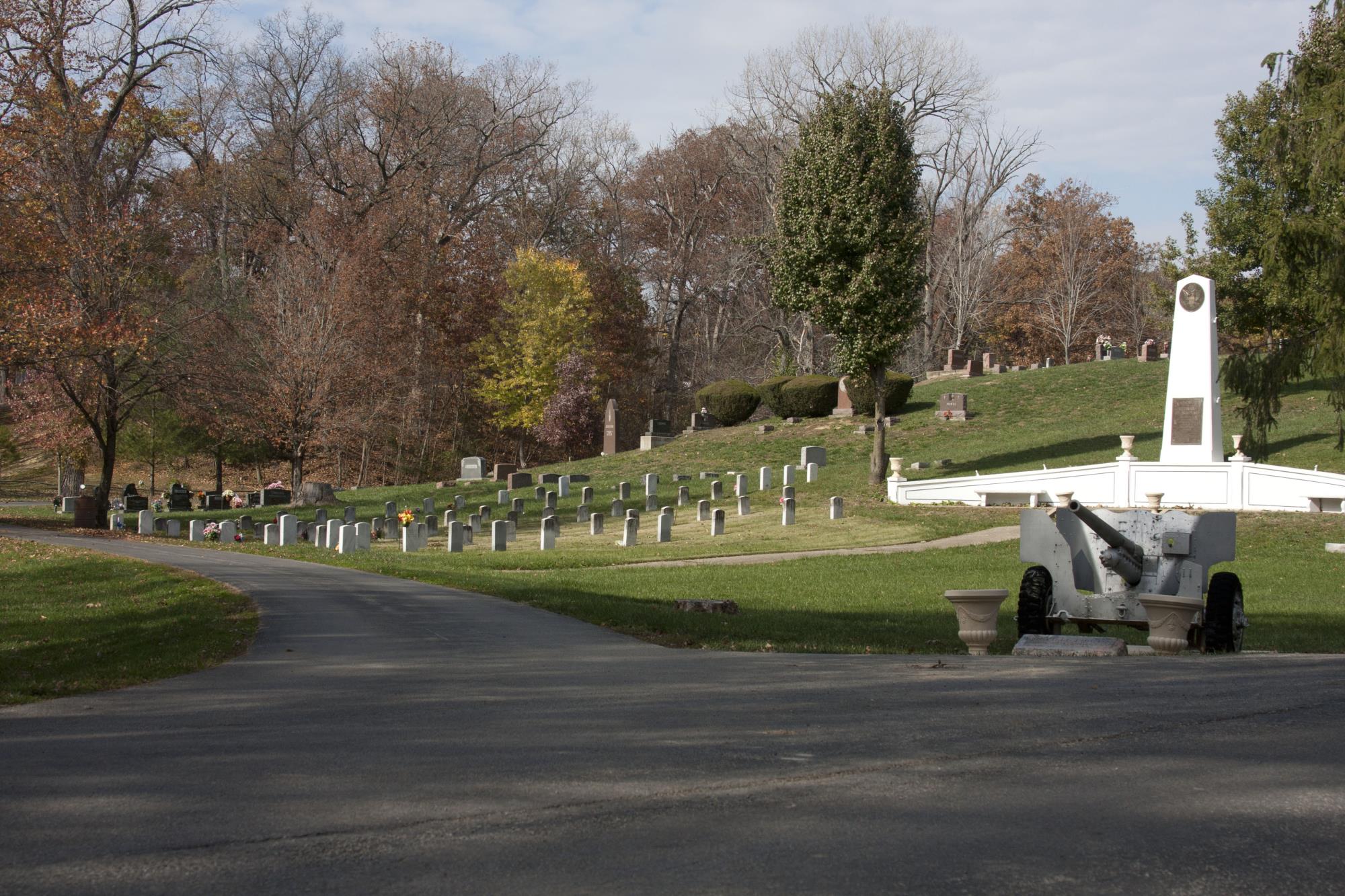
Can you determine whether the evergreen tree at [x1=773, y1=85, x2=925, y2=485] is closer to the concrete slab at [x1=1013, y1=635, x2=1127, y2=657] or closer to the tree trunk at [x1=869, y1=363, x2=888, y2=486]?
the tree trunk at [x1=869, y1=363, x2=888, y2=486]

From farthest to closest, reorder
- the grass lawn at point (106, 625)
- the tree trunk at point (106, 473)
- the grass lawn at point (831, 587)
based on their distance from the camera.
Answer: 1. the tree trunk at point (106, 473)
2. the grass lawn at point (831, 587)
3. the grass lawn at point (106, 625)

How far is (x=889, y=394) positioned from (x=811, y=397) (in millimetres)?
4100

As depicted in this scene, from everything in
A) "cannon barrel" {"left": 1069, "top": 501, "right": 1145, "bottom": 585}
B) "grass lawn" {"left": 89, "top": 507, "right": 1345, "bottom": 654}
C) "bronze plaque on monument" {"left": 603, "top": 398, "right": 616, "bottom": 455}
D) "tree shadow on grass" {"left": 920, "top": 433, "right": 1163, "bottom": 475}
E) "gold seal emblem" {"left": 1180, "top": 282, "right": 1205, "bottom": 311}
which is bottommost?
"grass lawn" {"left": 89, "top": 507, "right": 1345, "bottom": 654}

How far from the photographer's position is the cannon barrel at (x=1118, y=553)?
10.7 meters

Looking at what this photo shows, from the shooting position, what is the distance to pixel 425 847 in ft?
14.5

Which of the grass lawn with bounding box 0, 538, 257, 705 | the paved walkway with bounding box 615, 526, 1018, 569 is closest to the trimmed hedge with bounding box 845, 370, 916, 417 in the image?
the paved walkway with bounding box 615, 526, 1018, 569

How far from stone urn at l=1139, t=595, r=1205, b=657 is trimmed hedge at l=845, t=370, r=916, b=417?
32263mm

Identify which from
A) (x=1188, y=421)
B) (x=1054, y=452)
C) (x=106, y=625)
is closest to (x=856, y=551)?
(x=1188, y=421)

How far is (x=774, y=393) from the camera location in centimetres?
4775

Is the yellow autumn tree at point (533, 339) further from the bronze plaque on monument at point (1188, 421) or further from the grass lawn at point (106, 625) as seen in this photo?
the grass lawn at point (106, 625)

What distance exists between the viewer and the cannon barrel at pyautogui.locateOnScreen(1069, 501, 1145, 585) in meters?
10.7

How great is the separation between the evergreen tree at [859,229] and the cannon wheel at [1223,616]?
856 inches

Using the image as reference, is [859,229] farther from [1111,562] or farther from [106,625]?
[106,625]

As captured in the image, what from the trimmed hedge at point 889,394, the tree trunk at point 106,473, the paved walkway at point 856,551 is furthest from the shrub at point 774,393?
the tree trunk at point 106,473
